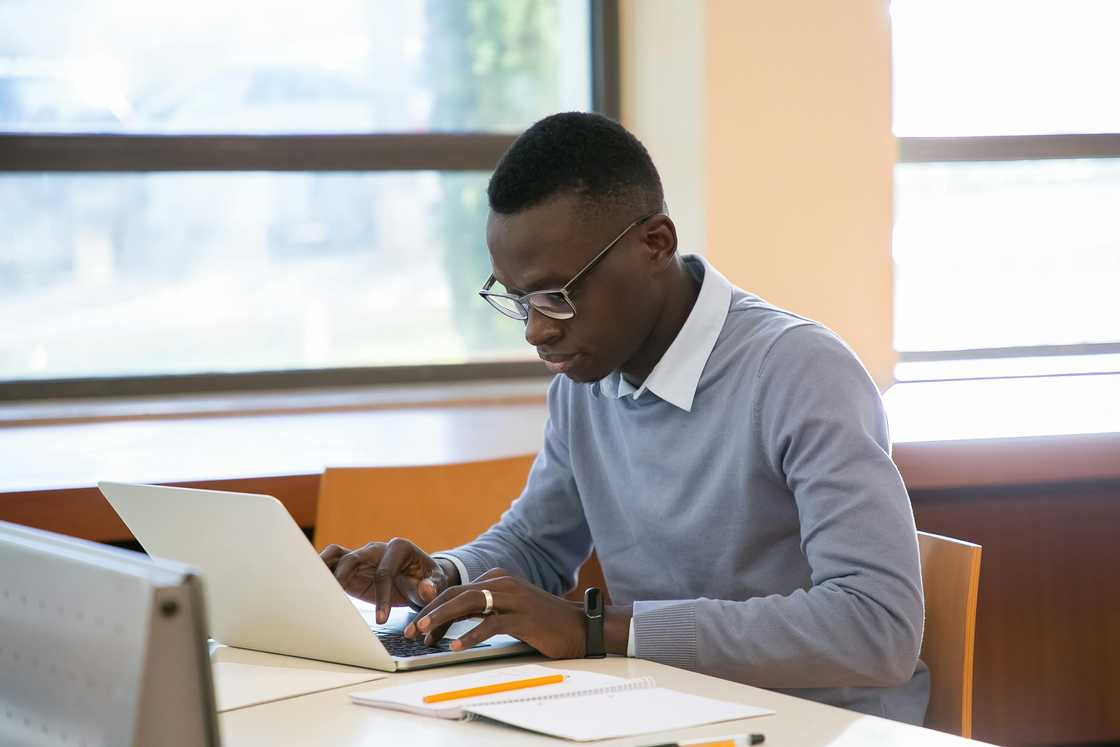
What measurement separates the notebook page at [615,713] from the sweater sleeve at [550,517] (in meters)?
0.62

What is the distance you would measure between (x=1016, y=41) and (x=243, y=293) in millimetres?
1989

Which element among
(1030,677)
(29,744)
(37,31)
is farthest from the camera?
(37,31)

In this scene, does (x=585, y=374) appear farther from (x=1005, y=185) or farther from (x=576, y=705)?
(x=1005, y=185)

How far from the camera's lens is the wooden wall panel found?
242 cm

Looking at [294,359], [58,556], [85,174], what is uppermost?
[85,174]

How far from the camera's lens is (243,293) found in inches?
122

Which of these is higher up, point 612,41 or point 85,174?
point 612,41

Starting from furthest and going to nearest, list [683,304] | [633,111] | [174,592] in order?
[633,111]
[683,304]
[174,592]

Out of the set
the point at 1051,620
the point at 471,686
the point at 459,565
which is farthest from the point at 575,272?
the point at 1051,620

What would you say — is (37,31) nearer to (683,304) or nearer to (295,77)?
(295,77)

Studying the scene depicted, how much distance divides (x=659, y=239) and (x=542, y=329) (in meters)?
0.17

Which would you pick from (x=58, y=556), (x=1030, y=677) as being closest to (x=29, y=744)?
(x=58, y=556)

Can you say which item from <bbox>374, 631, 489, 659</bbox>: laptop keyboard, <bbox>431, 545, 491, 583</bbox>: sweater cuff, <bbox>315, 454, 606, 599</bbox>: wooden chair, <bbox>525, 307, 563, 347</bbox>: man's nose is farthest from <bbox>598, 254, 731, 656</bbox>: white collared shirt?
<bbox>315, 454, 606, 599</bbox>: wooden chair

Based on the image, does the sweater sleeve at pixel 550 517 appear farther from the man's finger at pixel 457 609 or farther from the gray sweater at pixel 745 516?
the man's finger at pixel 457 609
